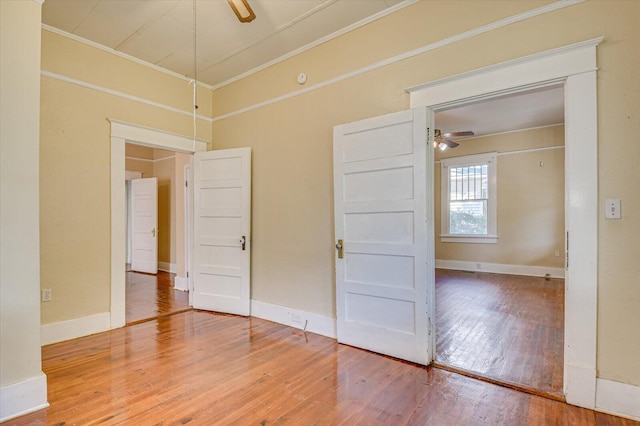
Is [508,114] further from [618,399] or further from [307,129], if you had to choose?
[618,399]

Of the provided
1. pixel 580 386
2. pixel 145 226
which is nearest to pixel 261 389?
pixel 580 386

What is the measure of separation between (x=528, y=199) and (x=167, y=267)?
7.85 meters

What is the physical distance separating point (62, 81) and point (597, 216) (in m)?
4.85

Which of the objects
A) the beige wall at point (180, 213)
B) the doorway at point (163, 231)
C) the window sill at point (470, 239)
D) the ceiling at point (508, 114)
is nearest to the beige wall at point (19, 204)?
the doorway at point (163, 231)

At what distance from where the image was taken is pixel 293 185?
369cm

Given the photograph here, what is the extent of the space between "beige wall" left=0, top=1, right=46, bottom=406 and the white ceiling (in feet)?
3.61

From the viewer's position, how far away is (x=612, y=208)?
205 centimetres

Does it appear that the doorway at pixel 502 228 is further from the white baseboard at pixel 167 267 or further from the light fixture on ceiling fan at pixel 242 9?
the white baseboard at pixel 167 267

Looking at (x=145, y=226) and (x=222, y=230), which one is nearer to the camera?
(x=222, y=230)

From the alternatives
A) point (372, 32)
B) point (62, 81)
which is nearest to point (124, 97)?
point (62, 81)

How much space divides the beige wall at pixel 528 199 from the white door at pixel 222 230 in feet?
17.8

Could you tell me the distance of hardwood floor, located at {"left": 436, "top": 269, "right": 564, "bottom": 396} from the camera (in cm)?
A: 259

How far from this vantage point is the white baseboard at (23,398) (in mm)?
1927

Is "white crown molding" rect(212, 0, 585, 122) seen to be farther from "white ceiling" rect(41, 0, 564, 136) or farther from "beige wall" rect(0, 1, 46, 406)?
"beige wall" rect(0, 1, 46, 406)
